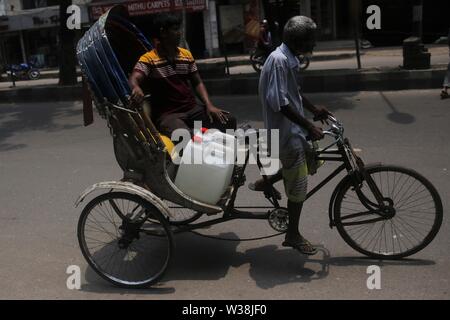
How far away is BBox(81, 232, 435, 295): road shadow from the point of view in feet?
11.5

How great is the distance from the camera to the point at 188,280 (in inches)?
141

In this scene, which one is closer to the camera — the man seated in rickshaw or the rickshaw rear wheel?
the rickshaw rear wheel

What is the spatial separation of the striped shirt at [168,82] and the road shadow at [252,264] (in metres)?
1.12

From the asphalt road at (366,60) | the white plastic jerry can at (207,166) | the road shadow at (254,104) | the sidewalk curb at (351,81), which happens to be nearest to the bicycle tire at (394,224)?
the white plastic jerry can at (207,166)

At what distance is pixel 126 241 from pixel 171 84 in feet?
3.92

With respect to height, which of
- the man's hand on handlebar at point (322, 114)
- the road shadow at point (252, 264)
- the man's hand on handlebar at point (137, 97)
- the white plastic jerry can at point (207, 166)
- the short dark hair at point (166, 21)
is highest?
the short dark hair at point (166, 21)

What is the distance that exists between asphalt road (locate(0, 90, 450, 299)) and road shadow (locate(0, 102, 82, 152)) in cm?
126

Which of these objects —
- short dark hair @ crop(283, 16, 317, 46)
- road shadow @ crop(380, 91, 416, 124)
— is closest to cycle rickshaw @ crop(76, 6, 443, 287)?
short dark hair @ crop(283, 16, 317, 46)

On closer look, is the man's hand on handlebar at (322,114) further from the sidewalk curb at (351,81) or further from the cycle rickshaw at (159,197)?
the sidewalk curb at (351,81)

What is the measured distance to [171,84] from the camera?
3822 millimetres

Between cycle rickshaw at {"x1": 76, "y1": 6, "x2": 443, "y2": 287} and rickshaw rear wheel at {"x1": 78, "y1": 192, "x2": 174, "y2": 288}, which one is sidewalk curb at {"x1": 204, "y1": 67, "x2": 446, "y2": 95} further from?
rickshaw rear wheel at {"x1": 78, "y1": 192, "x2": 174, "y2": 288}

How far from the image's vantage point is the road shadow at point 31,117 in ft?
30.2

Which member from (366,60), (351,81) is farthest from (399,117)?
(366,60)
